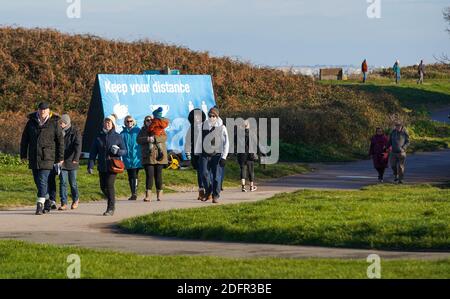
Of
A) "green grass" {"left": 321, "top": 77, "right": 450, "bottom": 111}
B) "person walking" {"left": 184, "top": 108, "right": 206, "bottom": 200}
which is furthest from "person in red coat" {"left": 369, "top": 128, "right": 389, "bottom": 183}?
"green grass" {"left": 321, "top": 77, "right": 450, "bottom": 111}

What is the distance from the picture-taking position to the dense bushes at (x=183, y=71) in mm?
42562

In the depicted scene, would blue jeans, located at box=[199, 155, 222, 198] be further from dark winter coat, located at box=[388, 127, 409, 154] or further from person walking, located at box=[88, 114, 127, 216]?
dark winter coat, located at box=[388, 127, 409, 154]

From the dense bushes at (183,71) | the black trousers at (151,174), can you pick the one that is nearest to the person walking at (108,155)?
the black trousers at (151,174)

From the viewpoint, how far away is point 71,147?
21688 millimetres

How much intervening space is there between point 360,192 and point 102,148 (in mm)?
6265

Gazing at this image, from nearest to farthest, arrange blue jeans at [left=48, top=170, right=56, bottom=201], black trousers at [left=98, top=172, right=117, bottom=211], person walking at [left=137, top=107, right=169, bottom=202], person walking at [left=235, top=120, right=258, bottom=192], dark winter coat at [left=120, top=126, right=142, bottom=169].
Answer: black trousers at [left=98, top=172, right=117, bottom=211]
blue jeans at [left=48, top=170, right=56, bottom=201]
person walking at [left=137, top=107, right=169, bottom=202]
dark winter coat at [left=120, top=126, right=142, bottom=169]
person walking at [left=235, top=120, right=258, bottom=192]

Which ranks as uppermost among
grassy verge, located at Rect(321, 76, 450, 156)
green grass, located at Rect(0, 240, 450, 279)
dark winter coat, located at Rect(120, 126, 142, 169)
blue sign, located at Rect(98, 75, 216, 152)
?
blue sign, located at Rect(98, 75, 216, 152)

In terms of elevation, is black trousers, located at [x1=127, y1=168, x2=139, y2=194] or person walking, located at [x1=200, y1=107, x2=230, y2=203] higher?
person walking, located at [x1=200, y1=107, x2=230, y2=203]

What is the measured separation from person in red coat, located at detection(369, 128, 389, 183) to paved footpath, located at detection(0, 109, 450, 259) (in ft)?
1.41

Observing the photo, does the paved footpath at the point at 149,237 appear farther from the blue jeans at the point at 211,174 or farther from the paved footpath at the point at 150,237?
the blue jeans at the point at 211,174

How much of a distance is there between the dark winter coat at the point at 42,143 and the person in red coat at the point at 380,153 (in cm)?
1181

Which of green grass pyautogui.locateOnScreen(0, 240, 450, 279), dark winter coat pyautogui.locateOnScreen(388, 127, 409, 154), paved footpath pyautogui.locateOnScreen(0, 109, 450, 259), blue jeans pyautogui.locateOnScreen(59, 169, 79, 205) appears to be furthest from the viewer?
dark winter coat pyautogui.locateOnScreen(388, 127, 409, 154)

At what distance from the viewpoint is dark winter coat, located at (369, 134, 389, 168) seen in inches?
1190
